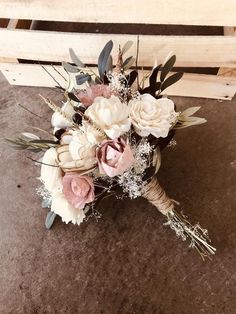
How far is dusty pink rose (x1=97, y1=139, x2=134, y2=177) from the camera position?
771 millimetres

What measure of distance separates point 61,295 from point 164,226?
0.37m

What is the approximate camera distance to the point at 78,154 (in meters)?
0.79

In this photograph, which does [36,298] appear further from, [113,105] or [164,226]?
[113,105]

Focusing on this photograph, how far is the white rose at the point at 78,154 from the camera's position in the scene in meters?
0.79

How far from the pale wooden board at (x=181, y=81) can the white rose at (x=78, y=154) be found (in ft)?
1.70

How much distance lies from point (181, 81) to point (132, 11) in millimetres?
343

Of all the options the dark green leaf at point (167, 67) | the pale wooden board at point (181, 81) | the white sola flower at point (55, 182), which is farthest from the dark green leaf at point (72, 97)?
the pale wooden board at point (181, 81)

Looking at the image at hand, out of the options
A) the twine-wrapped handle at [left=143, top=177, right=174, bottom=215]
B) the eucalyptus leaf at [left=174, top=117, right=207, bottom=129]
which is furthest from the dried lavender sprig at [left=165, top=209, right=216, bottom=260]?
the eucalyptus leaf at [left=174, top=117, right=207, bottom=129]

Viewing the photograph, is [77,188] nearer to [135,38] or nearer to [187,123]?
[187,123]

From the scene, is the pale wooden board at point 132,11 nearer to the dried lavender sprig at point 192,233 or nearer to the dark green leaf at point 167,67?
the dark green leaf at point 167,67

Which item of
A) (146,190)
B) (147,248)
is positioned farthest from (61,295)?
(146,190)

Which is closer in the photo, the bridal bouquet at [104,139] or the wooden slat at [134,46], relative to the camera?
the bridal bouquet at [104,139]

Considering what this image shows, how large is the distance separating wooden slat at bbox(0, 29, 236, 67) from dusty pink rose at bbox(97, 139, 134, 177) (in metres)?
0.43

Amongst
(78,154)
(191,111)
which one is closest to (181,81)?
(191,111)
